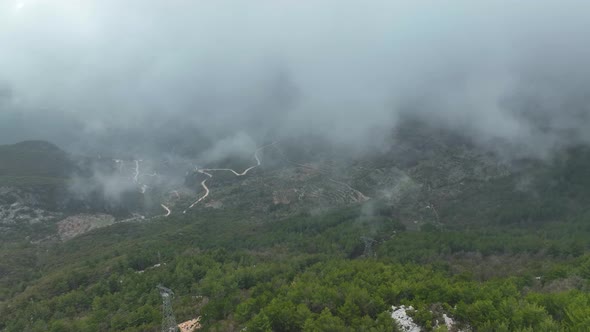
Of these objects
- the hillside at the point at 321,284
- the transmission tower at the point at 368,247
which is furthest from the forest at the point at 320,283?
the transmission tower at the point at 368,247

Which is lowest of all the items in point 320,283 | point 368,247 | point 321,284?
point 321,284

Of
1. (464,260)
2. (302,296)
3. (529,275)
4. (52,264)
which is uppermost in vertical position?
(52,264)

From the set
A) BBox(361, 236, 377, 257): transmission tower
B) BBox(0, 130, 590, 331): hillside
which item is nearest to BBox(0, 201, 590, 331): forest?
BBox(0, 130, 590, 331): hillside

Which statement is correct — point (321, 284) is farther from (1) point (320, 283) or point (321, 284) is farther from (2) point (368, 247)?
(2) point (368, 247)

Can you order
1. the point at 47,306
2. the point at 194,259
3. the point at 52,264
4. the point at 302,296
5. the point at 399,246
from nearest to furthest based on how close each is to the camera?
the point at 302,296
the point at 47,306
the point at 194,259
the point at 399,246
the point at 52,264

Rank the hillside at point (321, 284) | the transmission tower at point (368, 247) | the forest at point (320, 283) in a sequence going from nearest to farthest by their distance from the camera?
the hillside at point (321, 284), the forest at point (320, 283), the transmission tower at point (368, 247)

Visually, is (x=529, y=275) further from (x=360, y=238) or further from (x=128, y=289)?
(x=128, y=289)

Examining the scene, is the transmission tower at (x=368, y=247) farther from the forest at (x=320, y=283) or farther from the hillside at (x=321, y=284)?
the hillside at (x=321, y=284)

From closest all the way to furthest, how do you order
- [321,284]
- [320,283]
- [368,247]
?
[321,284] → [320,283] → [368,247]

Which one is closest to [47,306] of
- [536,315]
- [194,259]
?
[194,259]

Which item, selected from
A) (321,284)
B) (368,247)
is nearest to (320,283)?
(321,284)

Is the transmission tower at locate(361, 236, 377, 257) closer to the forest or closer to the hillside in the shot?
the forest
